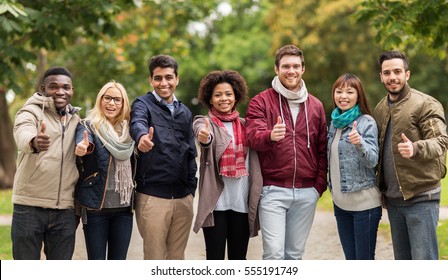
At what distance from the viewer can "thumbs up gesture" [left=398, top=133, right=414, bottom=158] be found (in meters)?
5.17

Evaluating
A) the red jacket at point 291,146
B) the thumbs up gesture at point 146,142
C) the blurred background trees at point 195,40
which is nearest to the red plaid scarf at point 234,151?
the red jacket at point 291,146

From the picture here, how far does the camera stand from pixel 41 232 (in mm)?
5297

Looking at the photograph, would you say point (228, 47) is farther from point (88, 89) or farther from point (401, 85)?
point (401, 85)

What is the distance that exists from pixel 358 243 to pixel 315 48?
24.2 m

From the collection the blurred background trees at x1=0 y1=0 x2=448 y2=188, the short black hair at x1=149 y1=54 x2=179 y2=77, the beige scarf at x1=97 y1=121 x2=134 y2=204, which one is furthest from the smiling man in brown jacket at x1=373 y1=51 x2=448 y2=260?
the blurred background trees at x1=0 y1=0 x2=448 y2=188

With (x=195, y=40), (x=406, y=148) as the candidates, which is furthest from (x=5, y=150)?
(x=406, y=148)

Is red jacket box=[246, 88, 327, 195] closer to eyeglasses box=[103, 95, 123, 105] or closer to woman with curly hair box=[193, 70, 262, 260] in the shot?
woman with curly hair box=[193, 70, 262, 260]

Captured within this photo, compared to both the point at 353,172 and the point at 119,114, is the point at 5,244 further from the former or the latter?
the point at 353,172

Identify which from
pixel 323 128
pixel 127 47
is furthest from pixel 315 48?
pixel 323 128

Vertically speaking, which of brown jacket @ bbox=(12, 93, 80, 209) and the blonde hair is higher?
the blonde hair

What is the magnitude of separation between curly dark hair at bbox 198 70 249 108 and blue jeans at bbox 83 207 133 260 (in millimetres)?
1186

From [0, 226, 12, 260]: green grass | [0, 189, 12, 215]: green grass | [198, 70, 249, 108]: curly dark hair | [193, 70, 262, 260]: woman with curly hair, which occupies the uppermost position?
[198, 70, 249, 108]: curly dark hair

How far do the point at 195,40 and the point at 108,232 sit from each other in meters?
18.6

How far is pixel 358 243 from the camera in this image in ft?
18.5
